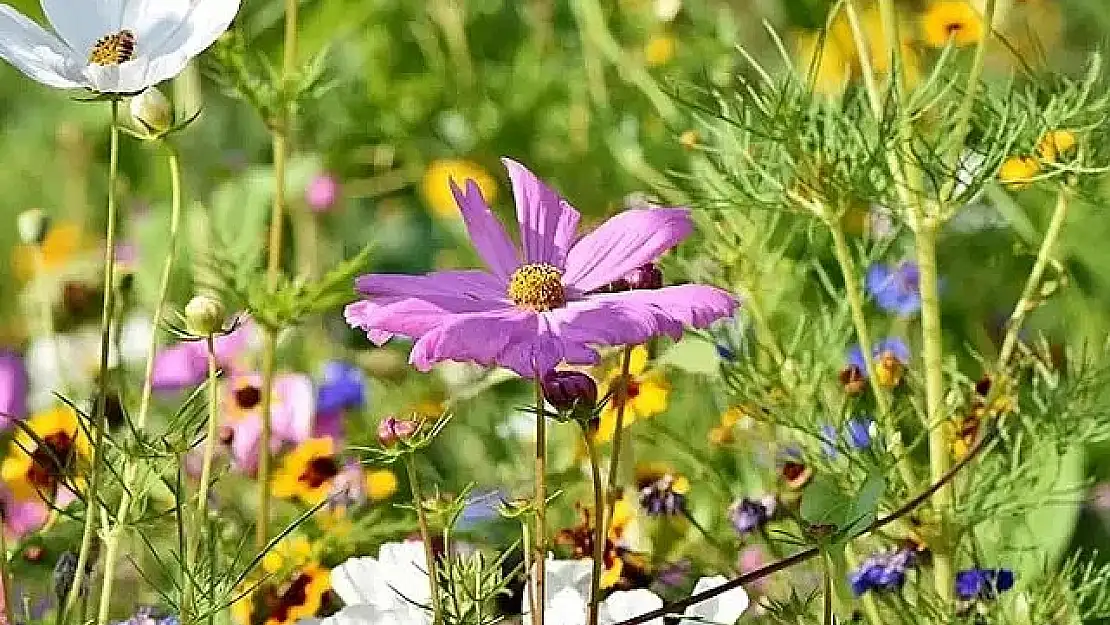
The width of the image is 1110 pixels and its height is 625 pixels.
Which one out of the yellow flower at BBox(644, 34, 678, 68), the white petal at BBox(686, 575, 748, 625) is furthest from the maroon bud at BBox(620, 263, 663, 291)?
the yellow flower at BBox(644, 34, 678, 68)

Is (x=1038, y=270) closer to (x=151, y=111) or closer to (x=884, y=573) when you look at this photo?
(x=884, y=573)

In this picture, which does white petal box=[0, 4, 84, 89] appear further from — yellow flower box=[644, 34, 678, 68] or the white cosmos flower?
yellow flower box=[644, 34, 678, 68]

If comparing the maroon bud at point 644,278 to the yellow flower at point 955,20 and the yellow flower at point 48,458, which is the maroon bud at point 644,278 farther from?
the yellow flower at point 955,20

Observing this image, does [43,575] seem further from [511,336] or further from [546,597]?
[511,336]

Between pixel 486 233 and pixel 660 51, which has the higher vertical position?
pixel 660 51

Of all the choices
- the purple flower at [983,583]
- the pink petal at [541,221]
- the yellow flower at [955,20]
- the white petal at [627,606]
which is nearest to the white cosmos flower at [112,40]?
the pink petal at [541,221]

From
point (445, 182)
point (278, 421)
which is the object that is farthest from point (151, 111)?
point (445, 182)
